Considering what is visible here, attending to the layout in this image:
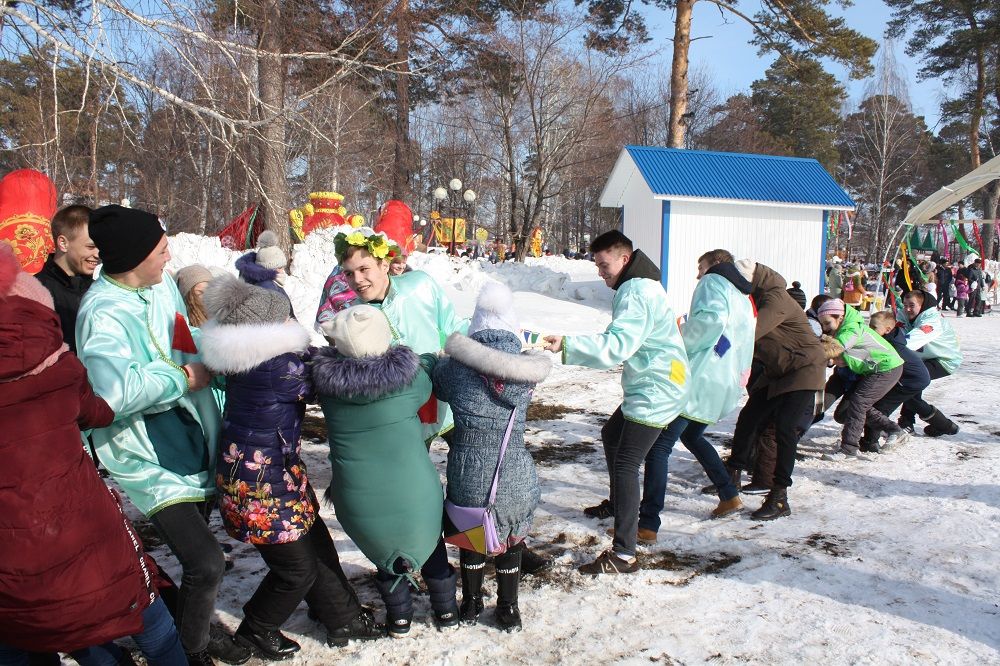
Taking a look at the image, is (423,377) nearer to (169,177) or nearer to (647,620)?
(647,620)

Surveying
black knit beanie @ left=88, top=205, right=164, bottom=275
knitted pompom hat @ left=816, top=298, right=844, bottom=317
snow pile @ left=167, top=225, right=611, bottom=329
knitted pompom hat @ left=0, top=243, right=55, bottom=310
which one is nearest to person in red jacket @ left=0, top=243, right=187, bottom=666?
knitted pompom hat @ left=0, top=243, right=55, bottom=310

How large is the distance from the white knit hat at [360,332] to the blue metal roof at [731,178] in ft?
45.2

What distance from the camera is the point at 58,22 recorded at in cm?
538

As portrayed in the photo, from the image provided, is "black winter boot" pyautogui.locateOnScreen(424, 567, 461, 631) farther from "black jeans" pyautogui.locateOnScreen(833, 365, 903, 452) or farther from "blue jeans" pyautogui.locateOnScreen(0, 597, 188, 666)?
"black jeans" pyautogui.locateOnScreen(833, 365, 903, 452)


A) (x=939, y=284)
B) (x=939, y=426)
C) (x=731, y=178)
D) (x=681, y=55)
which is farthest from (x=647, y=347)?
(x=939, y=284)

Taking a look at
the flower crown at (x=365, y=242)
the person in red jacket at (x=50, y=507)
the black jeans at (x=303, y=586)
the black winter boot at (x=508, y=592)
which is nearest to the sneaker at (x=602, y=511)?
the black winter boot at (x=508, y=592)

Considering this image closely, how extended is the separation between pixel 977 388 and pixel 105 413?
959cm

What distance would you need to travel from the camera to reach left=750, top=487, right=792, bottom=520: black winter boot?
4.50 m

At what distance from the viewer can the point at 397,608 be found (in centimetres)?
300

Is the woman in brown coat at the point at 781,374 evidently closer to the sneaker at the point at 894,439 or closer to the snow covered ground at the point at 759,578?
the snow covered ground at the point at 759,578

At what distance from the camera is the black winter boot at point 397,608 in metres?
2.97

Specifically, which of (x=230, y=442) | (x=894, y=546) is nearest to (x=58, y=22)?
(x=230, y=442)

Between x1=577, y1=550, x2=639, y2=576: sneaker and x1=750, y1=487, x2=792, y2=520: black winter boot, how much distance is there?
1235 millimetres

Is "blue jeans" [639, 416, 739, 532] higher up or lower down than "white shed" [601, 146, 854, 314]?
lower down
